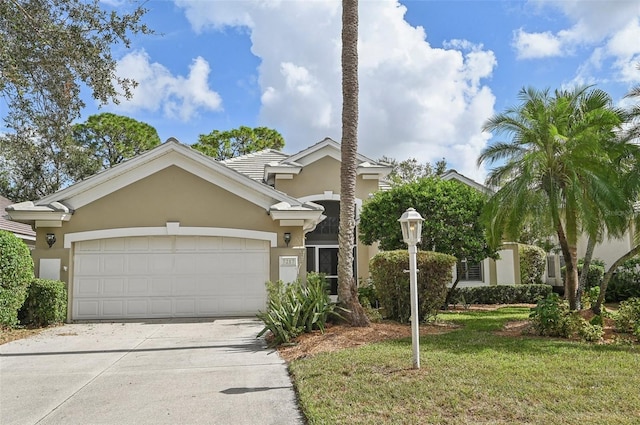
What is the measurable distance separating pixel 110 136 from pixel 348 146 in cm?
2986

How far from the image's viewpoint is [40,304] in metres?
12.6

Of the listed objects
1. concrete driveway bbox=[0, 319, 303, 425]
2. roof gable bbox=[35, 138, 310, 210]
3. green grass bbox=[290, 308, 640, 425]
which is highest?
roof gable bbox=[35, 138, 310, 210]

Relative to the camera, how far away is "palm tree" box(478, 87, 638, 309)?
11.5 meters

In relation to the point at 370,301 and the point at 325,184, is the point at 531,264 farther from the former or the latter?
the point at 370,301

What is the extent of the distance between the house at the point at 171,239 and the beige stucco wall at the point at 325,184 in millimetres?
4712

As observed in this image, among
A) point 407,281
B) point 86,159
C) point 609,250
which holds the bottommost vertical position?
point 407,281

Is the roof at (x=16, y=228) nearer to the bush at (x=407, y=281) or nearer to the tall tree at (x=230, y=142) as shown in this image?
the tall tree at (x=230, y=142)

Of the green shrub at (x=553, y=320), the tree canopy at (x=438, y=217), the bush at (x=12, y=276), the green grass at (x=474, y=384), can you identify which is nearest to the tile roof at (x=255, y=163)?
the tree canopy at (x=438, y=217)

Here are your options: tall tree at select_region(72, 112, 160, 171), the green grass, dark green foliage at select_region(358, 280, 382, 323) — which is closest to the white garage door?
dark green foliage at select_region(358, 280, 382, 323)

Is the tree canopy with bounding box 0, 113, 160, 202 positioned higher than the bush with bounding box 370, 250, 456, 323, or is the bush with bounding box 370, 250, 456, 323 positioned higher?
the tree canopy with bounding box 0, 113, 160, 202

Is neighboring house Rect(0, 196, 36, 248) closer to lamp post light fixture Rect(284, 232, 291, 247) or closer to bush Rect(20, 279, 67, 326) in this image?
bush Rect(20, 279, 67, 326)

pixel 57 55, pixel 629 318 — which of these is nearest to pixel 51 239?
pixel 57 55

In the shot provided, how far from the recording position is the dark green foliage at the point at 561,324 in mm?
9672

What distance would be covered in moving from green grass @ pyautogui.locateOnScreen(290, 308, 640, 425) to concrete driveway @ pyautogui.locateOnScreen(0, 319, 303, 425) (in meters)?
0.57
